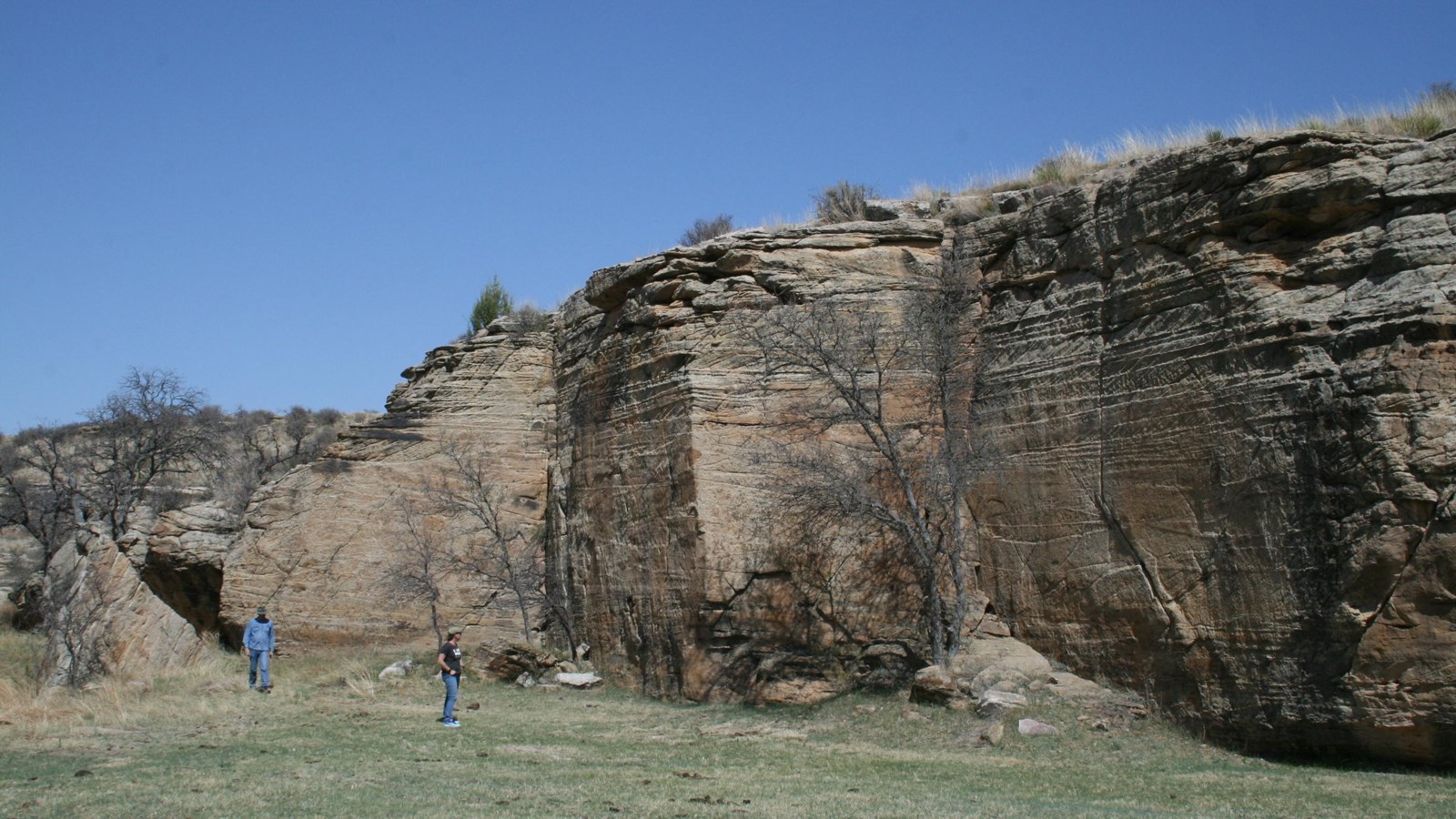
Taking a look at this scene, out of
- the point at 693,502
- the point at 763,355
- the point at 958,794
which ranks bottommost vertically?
the point at 958,794

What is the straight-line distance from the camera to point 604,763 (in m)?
12.9

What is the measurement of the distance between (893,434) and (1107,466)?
341cm

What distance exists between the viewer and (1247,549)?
14.1m

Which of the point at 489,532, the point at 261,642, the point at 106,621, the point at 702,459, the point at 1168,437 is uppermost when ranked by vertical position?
the point at 702,459

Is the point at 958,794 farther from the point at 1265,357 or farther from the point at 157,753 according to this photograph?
the point at 157,753

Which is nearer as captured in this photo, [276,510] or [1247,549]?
[1247,549]

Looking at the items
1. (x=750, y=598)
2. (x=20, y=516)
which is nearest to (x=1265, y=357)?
(x=750, y=598)

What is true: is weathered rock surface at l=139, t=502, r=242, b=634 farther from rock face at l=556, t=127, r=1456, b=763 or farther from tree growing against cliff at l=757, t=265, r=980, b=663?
tree growing against cliff at l=757, t=265, r=980, b=663

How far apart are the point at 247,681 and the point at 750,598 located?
814 cm

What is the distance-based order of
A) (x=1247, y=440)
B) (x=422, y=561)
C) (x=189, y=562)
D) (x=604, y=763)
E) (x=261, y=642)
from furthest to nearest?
(x=189, y=562) → (x=422, y=561) → (x=261, y=642) → (x=1247, y=440) → (x=604, y=763)

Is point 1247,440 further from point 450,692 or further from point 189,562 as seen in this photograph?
point 189,562

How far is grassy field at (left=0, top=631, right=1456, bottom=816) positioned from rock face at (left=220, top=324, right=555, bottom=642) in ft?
14.3

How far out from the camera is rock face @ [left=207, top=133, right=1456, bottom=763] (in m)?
12.9

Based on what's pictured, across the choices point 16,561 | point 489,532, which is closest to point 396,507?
point 489,532
